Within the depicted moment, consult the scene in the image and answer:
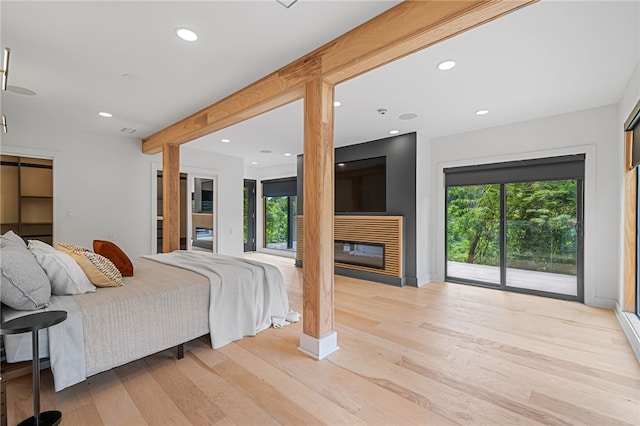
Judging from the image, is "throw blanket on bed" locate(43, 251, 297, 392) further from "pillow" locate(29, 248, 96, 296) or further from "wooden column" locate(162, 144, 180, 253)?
"wooden column" locate(162, 144, 180, 253)

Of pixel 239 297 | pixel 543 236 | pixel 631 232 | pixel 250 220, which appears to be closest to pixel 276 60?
pixel 239 297

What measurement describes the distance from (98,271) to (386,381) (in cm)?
237

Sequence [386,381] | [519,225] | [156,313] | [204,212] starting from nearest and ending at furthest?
[386,381], [156,313], [519,225], [204,212]

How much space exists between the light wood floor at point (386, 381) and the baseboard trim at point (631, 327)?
7 centimetres

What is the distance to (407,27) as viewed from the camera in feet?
6.08

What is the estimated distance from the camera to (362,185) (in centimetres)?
559

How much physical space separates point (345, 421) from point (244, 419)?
595 millimetres

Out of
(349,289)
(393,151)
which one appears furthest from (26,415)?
(393,151)

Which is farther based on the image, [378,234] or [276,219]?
[276,219]

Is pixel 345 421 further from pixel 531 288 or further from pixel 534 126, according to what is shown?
pixel 534 126

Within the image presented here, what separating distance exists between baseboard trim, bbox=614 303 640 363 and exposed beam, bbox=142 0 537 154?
2.93m

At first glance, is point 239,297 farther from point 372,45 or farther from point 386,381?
point 372,45

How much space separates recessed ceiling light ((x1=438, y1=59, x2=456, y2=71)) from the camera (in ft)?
8.31

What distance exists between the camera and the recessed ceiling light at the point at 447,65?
8.31 feet
